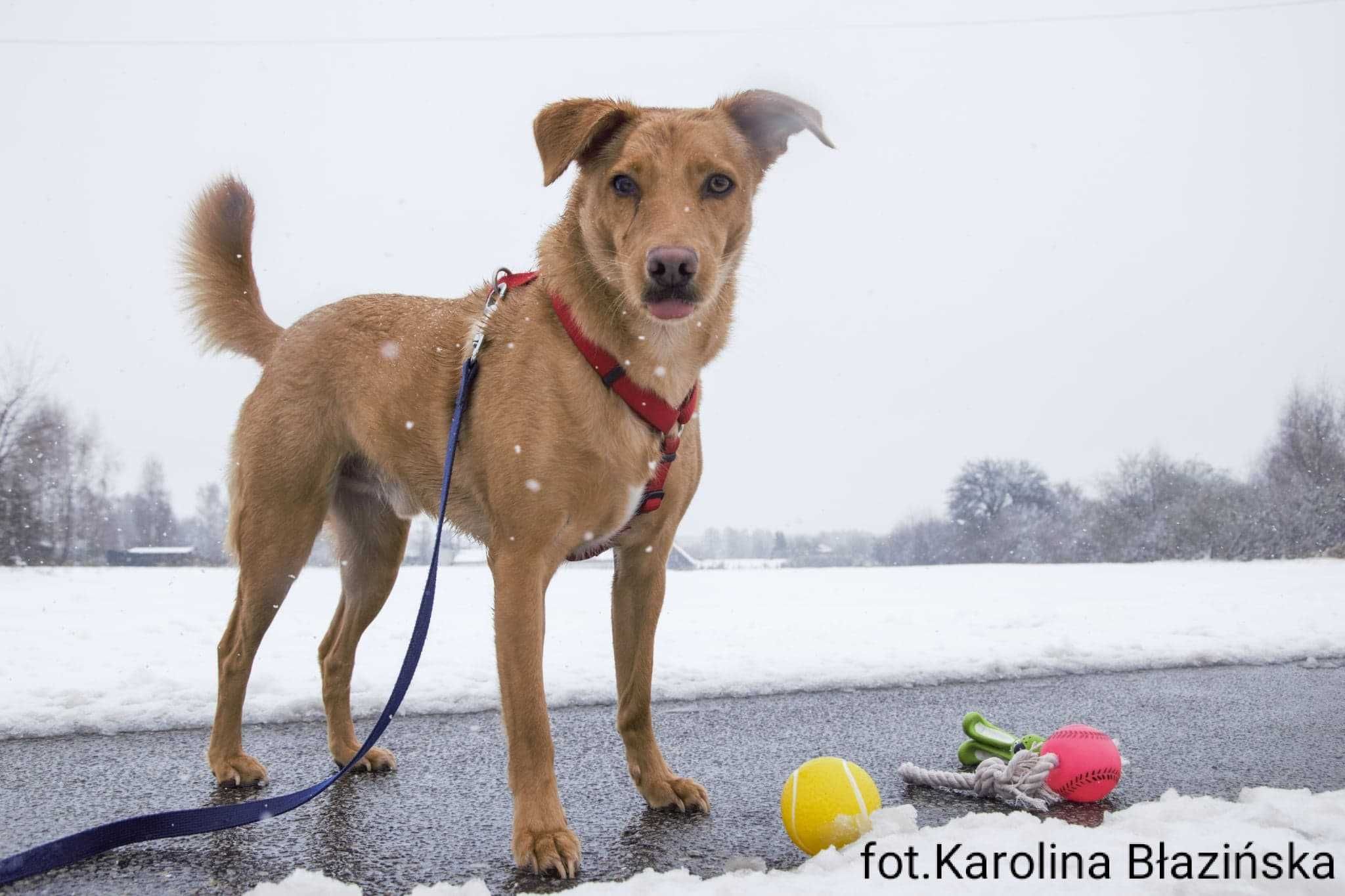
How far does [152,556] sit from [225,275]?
21.4 meters

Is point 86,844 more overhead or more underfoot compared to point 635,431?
more underfoot

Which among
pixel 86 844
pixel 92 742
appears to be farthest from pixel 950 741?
pixel 92 742

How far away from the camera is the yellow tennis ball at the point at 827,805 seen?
8.26 ft

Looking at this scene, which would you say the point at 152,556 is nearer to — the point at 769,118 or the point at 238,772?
the point at 238,772

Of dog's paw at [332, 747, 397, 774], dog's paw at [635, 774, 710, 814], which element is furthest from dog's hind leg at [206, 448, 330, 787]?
dog's paw at [635, 774, 710, 814]

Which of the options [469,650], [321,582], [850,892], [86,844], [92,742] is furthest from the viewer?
[321,582]

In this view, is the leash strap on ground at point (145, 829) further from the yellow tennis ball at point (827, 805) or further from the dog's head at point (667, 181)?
the dog's head at point (667, 181)

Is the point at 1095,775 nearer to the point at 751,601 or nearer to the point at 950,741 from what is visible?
the point at 950,741

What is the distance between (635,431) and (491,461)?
1.48 feet

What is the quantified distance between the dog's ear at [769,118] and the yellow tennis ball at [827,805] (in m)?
1.98

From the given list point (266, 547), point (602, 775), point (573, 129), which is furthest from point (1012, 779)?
point (266, 547)

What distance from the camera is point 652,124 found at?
2945mm

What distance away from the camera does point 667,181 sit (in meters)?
2.81

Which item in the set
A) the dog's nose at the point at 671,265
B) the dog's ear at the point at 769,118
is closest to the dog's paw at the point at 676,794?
the dog's nose at the point at 671,265
